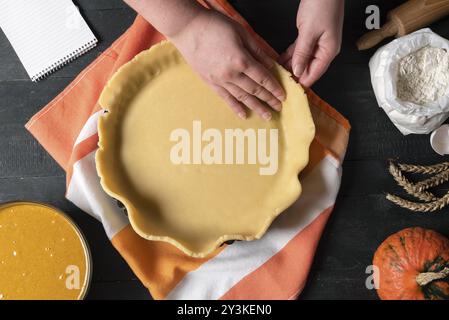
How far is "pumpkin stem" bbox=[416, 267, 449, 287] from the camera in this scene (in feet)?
2.98

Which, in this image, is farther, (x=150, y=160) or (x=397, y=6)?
(x=397, y=6)

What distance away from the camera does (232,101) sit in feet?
3.10

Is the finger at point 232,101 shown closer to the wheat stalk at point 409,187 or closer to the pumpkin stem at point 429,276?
the wheat stalk at point 409,187

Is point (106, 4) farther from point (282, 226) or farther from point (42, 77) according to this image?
point (282, 226)

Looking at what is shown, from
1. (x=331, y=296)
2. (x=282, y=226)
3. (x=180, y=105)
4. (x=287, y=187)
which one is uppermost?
(x=180, y=105)

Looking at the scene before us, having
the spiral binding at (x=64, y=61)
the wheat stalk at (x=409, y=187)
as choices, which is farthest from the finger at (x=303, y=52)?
the spiral binding at (x=64, y=61)

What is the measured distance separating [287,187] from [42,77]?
575 mm

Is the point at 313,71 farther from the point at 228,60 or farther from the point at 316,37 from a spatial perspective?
the point at 228,60

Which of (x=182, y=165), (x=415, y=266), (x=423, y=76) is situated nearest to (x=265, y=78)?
(x=182, y=165)

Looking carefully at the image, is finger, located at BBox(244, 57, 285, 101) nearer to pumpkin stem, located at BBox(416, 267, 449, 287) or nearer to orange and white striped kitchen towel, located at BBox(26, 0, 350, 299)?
orange and white striped kitchen towel, located at BBox(26, 0, 350, 299)

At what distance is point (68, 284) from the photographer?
922 mm

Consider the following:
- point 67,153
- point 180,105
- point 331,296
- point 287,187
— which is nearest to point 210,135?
point 180,105

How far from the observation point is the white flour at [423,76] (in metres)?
1.00

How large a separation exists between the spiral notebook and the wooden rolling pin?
631 millimetres
